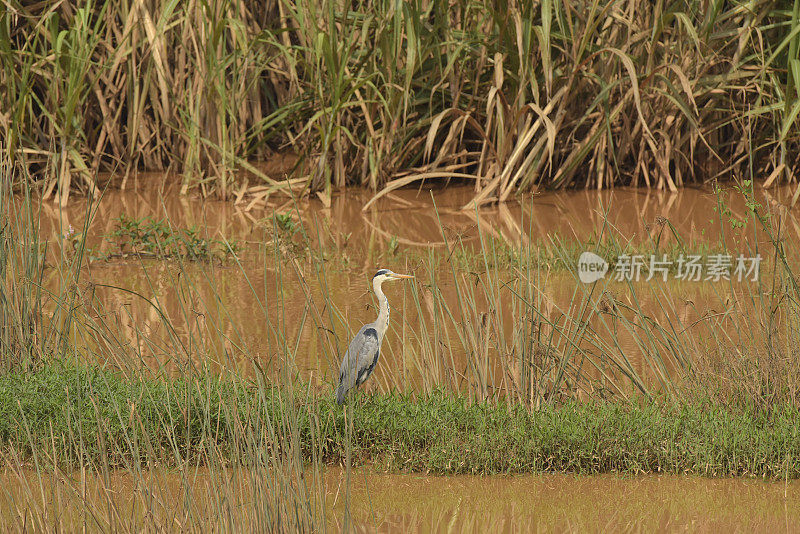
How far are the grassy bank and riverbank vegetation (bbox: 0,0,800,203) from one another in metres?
3.27

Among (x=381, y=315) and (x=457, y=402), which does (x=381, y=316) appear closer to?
(x=381, y=315)

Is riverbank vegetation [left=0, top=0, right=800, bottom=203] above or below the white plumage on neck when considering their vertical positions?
above

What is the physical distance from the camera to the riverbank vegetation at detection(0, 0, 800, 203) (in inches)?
273

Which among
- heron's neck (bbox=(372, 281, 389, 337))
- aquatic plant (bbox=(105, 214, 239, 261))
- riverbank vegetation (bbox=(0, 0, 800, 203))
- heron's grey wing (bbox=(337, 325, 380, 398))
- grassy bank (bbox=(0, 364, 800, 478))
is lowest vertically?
grassy bank (bbox=(0, 364, 800, 478))

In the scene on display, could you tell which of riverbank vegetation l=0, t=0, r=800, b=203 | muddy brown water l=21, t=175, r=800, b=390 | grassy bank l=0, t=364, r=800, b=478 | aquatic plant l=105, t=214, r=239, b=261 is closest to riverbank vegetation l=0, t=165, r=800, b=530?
grassy bank l=0, t=364, r=800, b=478

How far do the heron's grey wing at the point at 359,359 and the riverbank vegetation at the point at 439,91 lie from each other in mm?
3071

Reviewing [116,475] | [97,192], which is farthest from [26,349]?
[97,192]

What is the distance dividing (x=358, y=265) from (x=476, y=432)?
2.76 meters

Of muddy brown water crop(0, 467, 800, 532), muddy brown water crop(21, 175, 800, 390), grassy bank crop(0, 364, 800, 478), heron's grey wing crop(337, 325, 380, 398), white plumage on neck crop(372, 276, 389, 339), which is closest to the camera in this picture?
muddy brown water crop(0, 467, 800, 532)

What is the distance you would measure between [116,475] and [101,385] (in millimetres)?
388

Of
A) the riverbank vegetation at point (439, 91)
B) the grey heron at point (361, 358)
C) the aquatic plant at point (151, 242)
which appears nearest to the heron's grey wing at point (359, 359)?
the grey heron at point (361, 358)

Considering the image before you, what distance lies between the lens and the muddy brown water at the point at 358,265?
463cm

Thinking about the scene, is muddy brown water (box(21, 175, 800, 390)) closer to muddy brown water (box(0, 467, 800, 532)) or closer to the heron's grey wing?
the heron's grey wing

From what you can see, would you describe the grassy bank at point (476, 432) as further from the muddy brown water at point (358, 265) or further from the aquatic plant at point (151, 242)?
the aquatic plant at point (151, 242)
